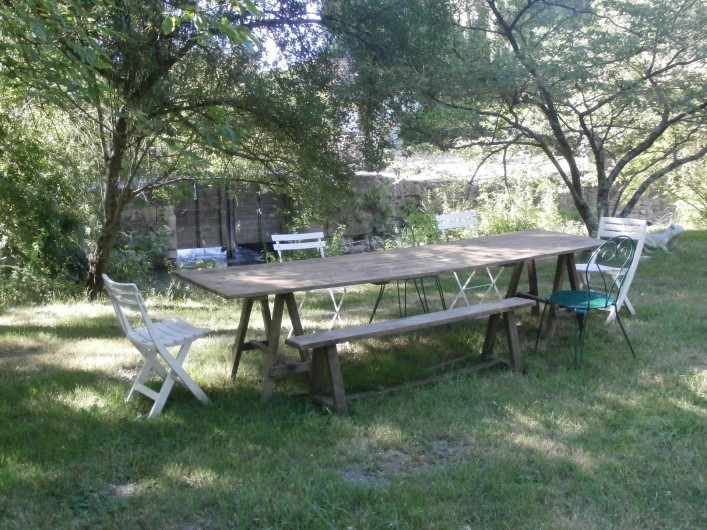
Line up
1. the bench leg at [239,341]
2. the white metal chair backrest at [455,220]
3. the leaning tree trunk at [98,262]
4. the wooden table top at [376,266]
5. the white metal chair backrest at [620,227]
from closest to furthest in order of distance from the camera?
the wooden table top at [376,266] < the bench leg at [239,341] < the white metal chair backrest at [620,227] < the white metal chair backrest at [455,220] < the leaning tree trunk at [98,262]

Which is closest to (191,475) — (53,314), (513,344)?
→ (513,344)

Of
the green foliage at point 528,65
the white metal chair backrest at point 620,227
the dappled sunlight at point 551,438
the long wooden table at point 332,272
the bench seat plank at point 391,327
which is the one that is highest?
the green foliage at point 528,65

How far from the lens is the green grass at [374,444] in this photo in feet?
9.95

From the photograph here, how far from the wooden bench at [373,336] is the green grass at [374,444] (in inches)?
5.2

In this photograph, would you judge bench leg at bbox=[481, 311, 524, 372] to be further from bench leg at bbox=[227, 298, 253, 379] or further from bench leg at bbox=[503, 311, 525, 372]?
bench leg at bbox=[227, 298, 253, 379]

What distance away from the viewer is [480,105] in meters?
7.54

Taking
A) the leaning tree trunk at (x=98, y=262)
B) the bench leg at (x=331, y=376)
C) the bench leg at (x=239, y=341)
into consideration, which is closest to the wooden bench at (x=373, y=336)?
the bench leg at (x=331, y=376)

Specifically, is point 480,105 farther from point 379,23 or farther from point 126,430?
point 126,430

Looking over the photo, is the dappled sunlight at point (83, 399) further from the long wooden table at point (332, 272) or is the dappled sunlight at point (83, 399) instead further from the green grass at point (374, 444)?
the long wooden table at point (332, 272)

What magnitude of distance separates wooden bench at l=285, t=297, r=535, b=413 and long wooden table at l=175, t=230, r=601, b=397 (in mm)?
164

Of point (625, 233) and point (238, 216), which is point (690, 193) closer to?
point (238, 216)

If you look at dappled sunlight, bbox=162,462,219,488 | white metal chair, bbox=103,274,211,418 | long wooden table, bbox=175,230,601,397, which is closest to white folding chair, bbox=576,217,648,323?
long wooden table, bbox=175,230,601,397

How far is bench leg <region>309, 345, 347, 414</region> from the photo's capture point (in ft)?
13.6

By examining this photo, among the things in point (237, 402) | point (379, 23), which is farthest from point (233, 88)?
point (237, 402)
